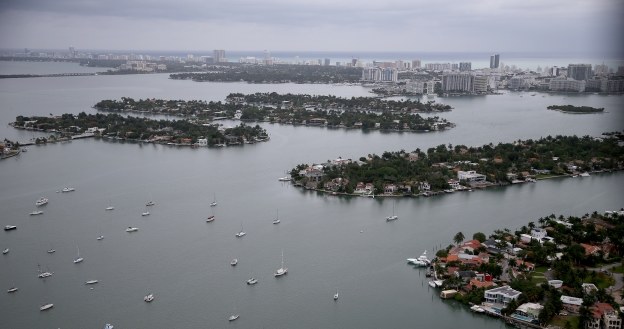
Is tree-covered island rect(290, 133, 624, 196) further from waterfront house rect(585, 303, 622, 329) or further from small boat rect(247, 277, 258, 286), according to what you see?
waterfront house rect(585, 303, 622, 329)

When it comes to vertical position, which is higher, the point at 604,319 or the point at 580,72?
the point at 580,72

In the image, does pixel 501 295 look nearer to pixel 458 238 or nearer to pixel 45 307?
pixel 458 238

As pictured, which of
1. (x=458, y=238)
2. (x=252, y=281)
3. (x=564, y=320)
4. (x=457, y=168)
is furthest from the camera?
(x=457, y=168)

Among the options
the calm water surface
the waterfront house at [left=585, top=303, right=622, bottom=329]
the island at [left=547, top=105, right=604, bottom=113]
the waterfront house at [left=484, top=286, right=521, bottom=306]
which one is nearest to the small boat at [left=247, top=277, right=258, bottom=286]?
the calm water surface

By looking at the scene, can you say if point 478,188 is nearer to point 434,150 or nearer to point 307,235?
point 434,150

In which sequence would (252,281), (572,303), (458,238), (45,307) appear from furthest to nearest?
(458,238), (252,281), (45,307), (572,303)

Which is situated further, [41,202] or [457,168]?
[457,168]

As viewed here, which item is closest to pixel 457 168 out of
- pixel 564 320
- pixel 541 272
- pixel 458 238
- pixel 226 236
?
pixel 458 238
